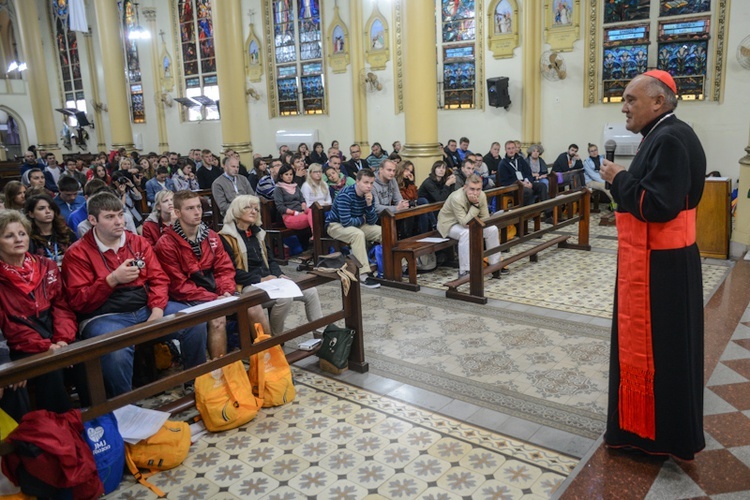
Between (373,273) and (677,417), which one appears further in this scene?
(373,273)

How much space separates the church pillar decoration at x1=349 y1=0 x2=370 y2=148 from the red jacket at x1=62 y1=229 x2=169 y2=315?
38.1 feet

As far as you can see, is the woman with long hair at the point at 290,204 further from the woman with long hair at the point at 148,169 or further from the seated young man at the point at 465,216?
the woman with long hair at the point at 148,169

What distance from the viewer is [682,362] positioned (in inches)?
115

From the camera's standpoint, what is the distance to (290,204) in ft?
27.7

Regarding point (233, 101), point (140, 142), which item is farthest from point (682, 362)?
point (140, 142)

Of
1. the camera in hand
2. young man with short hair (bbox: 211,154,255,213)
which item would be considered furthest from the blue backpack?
young man with short hair (bbox: 211,154,255,213)

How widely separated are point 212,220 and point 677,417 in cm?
752

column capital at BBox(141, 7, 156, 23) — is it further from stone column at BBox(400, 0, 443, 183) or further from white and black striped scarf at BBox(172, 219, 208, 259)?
white and black striped scarf at BBox(172, 219, 208, 259)

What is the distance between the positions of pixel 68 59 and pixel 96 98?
7.69 ft

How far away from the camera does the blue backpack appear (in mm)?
3143

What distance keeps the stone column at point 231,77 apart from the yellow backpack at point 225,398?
10.7 metres

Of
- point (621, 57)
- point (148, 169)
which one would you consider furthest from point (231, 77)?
point (621, 57)

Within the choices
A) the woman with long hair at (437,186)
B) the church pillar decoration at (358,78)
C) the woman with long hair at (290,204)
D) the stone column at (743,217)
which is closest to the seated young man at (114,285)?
the woman with long hair at (290,204)

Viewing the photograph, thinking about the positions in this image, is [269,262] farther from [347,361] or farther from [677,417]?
[677,417]
